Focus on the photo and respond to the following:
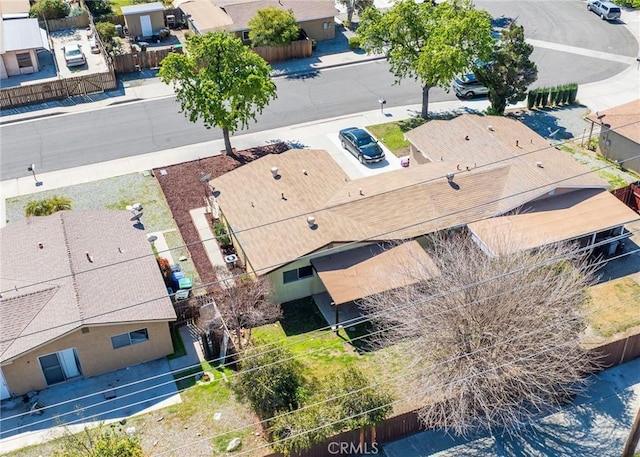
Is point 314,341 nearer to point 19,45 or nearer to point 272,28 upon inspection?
point 272,28

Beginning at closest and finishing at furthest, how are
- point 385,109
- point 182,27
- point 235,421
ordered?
1. point 235,421
2. point 385,109
3. point 182,27

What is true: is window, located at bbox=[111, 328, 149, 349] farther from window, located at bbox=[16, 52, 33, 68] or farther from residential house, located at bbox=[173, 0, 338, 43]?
window, located at bbox=[16, 52, 33, 68]

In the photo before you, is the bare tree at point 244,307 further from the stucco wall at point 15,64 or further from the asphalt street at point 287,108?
the stucco wall at point 15,64

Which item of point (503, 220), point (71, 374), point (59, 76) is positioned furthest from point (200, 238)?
point (59, 76)

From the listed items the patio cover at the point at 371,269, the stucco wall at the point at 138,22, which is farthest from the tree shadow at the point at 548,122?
the stucco wall at the point at 138,22

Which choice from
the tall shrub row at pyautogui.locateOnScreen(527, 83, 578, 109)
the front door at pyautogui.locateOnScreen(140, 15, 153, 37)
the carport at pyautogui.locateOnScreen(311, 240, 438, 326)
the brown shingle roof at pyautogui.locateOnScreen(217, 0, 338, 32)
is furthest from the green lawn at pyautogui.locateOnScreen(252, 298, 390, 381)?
the front door at pyautogui.locateOnScreen(140, 15, 153, 37)

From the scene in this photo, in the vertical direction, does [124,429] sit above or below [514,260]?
below

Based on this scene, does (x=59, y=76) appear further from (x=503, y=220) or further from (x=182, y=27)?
(x=503, y=220)
